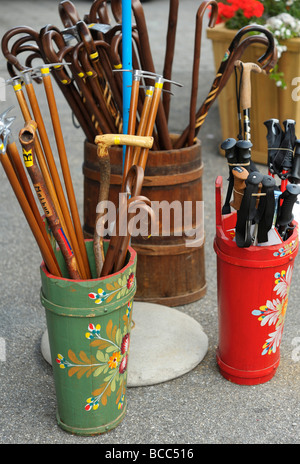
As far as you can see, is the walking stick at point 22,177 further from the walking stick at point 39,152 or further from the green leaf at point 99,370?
the green leaf at point 99,370

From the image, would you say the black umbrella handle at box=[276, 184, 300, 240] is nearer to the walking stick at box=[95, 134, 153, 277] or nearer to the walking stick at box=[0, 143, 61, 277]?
the walking stick at box=[95, 134, 153, 277]

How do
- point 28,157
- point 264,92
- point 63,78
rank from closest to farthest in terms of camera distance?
point 28,157 < point 63,78 < point 264,92

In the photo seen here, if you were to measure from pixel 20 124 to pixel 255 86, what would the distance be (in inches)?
58.9

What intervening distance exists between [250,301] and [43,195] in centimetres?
78

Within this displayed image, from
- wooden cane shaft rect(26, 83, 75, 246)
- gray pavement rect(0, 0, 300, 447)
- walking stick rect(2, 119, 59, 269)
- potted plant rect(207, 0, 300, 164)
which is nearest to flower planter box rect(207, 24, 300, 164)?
potted plant rect(207, 0, 300, 164)

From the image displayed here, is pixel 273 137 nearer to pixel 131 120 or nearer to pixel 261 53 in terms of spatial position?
pixel 131 120

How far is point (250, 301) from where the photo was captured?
6.79ft

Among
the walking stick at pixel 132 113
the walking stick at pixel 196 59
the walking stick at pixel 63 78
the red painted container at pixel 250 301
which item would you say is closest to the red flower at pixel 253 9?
the walking stick at pixel 196 59

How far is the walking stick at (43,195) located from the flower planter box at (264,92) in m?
2.23

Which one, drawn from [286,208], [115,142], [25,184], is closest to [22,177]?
[25,184]

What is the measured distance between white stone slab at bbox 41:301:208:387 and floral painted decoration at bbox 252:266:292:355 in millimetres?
302

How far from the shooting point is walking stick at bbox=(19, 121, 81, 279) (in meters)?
1.63
